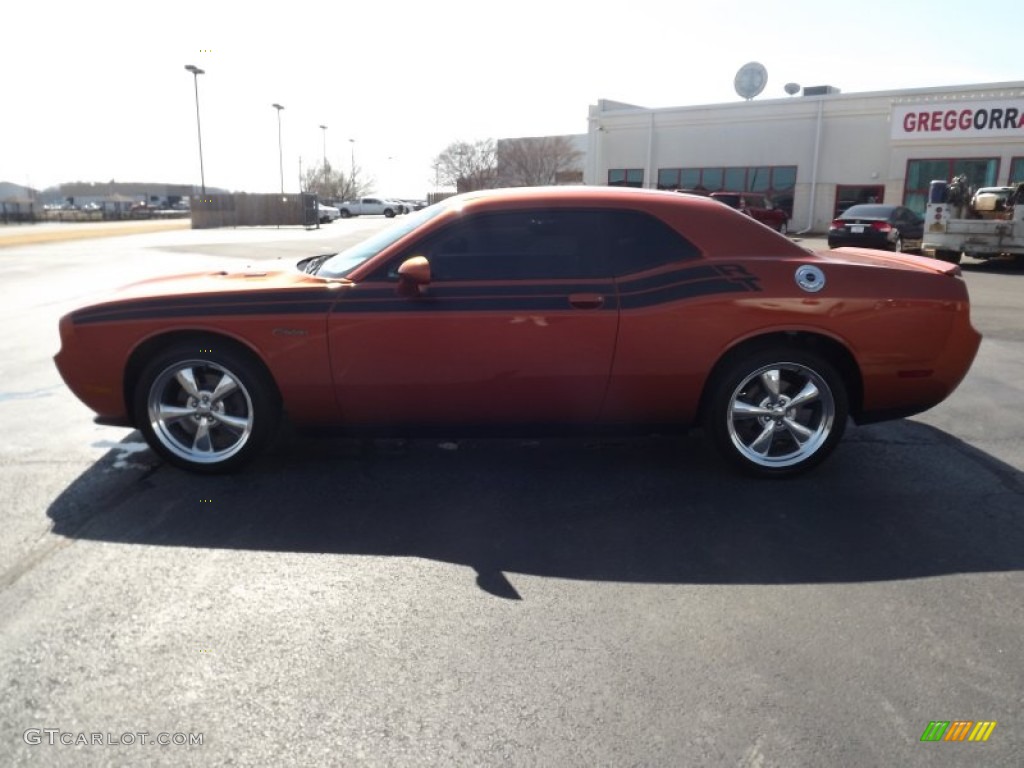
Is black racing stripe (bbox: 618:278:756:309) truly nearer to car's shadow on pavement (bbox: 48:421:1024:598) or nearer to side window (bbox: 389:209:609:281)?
side window (bbox: 389:209:609:281)

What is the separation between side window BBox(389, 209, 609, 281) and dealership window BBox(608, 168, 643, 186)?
34.8 m

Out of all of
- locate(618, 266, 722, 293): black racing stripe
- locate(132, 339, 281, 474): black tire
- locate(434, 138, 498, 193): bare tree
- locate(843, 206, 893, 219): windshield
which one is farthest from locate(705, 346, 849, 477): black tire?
locate(434, 138, 498, 193): bare tree

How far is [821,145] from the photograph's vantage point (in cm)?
3241

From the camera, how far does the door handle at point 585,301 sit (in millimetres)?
4230

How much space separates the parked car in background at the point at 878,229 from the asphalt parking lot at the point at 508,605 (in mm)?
16009

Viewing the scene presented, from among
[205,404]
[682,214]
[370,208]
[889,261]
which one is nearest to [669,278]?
[682,214]

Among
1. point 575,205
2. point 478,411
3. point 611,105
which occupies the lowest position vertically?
point 478,411

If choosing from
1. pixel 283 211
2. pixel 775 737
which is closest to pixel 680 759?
pixel 775 737

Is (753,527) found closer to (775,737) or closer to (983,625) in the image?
(983,625)

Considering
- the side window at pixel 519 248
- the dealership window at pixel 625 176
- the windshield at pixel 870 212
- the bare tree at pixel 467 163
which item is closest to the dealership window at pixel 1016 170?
the windshield at pixel 870 212

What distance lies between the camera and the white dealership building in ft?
91.9

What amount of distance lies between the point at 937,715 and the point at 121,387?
4.19 m

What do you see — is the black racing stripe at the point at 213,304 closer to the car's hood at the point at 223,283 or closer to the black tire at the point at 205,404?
the car's hood at the point at 223,283

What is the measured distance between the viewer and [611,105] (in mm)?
39281
